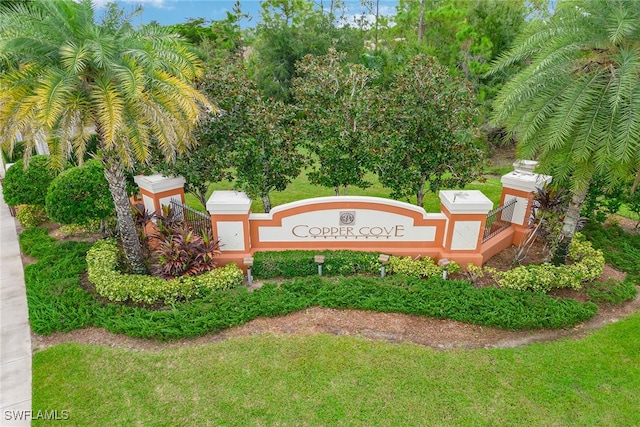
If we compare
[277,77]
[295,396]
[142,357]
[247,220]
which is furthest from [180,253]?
[277,77]

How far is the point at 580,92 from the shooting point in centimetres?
775

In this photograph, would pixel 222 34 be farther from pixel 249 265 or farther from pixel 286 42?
pixel 249 265

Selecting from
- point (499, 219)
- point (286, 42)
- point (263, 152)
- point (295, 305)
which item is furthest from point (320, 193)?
point (286, 42)

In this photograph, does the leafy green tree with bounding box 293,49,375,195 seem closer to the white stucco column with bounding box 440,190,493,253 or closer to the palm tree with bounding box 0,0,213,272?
the white stucco column with bounding box 440,190,493,253

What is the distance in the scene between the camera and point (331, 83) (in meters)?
11.9

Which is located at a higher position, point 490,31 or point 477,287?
point 490,31

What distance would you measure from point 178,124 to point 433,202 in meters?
10.2

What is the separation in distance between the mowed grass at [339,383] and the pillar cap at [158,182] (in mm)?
4510

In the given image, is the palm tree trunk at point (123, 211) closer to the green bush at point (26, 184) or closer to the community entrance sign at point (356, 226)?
the community entrance sign at point (356, 226)

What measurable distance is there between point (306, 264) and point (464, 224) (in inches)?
160

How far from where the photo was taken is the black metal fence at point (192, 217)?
10.9 meters

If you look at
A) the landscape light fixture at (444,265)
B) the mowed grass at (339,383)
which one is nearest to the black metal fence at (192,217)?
the mowed grass at (339,383)

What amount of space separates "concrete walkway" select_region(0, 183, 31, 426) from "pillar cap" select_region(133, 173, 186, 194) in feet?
12.5

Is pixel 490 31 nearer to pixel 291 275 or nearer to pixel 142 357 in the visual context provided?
pixel 291 275
